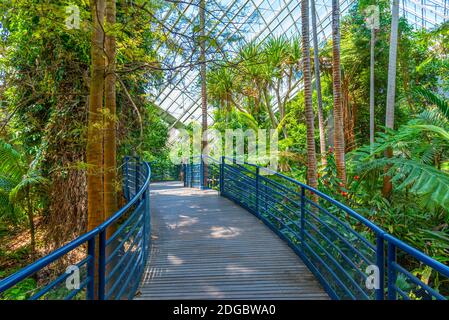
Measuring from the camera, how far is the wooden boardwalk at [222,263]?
2.97 m

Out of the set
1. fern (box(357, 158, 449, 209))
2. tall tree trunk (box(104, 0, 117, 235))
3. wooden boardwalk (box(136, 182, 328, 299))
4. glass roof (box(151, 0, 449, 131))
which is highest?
glass roof (box(151, 0, 449, 131))

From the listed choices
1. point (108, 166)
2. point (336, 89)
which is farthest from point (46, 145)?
point (336, 89)

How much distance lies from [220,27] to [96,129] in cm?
289

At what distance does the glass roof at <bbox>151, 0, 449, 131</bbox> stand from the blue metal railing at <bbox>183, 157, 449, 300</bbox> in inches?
74.7

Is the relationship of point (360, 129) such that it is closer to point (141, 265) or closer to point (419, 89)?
point (419, 89)

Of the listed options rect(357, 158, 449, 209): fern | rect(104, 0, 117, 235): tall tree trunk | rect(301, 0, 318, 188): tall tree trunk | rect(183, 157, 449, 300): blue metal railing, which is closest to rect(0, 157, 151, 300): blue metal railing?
rect(104, 0, 117, 235): tall tree trunk

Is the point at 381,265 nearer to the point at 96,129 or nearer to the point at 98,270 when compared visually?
the point at 98,270

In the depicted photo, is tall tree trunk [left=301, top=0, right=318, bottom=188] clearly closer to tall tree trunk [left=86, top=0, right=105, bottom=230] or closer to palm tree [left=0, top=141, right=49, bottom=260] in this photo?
tall tree trunk [left=86, top=0, right=105, bottom=230]

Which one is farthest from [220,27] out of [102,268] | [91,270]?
[91,270]

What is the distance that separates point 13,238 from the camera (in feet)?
25.4

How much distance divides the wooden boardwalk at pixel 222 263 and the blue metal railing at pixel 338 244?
184 millimetres

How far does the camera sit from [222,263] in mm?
3637

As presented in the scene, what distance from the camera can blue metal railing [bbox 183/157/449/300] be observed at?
2008 mm

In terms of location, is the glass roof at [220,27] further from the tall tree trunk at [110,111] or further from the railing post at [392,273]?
the railing post at [392,273]
